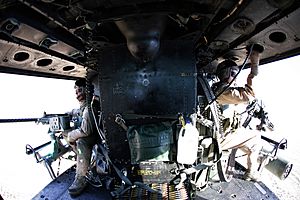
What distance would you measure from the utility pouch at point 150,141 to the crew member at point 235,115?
1088 mm

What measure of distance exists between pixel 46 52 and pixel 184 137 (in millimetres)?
2333

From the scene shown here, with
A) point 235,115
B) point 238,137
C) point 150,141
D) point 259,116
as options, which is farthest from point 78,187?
point 259,116

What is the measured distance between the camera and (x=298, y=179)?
11.4 metres

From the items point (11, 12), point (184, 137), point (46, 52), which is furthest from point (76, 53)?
point (184, 137)

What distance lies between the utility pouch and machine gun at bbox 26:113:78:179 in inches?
93.2

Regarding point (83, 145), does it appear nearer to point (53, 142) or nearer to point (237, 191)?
point (53, 142)

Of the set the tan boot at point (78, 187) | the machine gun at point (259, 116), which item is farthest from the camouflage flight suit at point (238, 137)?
the tan boot at point (78, 187)

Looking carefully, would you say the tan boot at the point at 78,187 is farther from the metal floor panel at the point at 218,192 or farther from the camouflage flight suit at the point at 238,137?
the camouflage flight suit at the point at 238,137

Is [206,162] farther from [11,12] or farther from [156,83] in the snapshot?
[11,12]

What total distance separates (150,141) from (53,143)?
132 inches

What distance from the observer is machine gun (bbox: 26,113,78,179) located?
5.30m

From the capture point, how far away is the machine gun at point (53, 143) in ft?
17.4

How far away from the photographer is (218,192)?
3881 mm

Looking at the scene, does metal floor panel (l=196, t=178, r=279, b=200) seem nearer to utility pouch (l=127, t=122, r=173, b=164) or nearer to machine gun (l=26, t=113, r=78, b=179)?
utility pouch (l=127, t=122, r=173, b=164)
